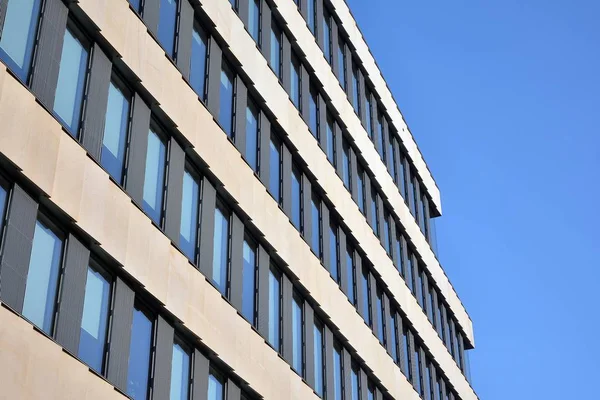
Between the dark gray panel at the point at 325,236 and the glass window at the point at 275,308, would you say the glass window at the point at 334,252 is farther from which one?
A: the glass window at the point at 275,308

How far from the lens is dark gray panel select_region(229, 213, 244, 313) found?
28.7 m

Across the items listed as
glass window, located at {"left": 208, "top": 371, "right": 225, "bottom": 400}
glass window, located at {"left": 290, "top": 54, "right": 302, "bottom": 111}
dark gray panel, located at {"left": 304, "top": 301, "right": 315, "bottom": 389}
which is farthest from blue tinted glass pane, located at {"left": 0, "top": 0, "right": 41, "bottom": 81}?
glass window, located at {"left": 290, "top": 54, "right": 302, "bottom": 111}

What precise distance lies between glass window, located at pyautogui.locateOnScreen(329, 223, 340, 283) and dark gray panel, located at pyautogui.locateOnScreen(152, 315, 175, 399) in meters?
12.8

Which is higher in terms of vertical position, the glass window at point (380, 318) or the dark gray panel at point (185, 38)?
the dark gray panel at point (185, 38)

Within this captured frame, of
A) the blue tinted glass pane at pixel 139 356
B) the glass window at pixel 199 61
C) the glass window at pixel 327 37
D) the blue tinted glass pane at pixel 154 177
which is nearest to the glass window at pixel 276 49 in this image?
the glass window at pixel 327 37

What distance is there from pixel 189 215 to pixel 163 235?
244 centimetres

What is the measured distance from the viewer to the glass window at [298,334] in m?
32.3

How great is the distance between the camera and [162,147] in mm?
26781

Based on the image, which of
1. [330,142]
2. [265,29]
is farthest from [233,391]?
[330,142]

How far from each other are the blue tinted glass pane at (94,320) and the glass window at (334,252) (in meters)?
15.1

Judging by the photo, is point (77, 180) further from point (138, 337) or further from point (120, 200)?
point (138, 337)

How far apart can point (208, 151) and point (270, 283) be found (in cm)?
526

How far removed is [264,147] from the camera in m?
33.0

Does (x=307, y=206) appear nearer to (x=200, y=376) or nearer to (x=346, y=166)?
(x=346, y=166)
